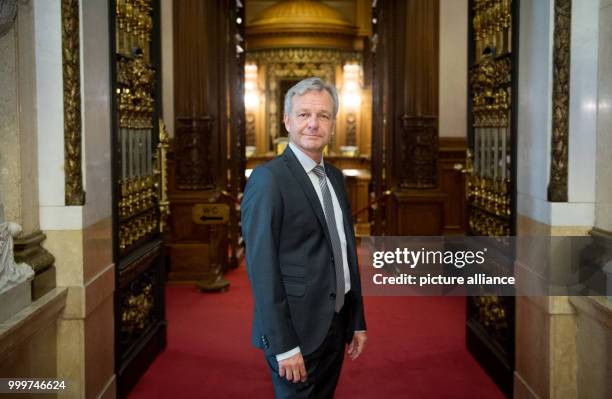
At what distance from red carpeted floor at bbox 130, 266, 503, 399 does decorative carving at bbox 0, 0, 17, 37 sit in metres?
2.25

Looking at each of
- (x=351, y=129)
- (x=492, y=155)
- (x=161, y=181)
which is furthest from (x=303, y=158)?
(x=351, y=129)

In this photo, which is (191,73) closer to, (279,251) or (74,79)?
(74,79)

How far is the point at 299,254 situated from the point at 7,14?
1625 mm

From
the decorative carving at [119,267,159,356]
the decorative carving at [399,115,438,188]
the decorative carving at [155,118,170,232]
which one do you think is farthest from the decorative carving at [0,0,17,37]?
the decorative carving at [399,115,438,188]

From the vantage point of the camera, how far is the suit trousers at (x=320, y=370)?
250 centimetres

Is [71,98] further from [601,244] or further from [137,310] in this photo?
[601,244]

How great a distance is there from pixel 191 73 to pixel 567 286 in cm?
500

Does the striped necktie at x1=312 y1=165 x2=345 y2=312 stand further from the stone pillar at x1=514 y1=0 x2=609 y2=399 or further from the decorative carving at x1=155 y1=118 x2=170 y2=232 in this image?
the decorative carving at x1=155 y1=118 x2=170 y2=232

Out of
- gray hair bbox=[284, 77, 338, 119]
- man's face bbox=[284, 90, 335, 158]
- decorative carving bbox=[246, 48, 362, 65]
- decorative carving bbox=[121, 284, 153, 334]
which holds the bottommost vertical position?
decorative carving bbox=[121, 284, 153, 334]

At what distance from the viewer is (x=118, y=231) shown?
161 inches

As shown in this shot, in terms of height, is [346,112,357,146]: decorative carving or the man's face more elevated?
[346,112,357,146]: decorative carving

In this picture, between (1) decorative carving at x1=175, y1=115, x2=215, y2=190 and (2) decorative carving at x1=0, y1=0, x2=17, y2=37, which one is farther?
(1) decorative carving at x1=175, y1=115, x2=215, y2=190

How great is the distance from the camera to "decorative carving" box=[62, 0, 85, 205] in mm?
3387

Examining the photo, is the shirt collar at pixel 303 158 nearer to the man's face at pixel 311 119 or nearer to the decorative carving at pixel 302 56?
the man's face at pixel 311 119
